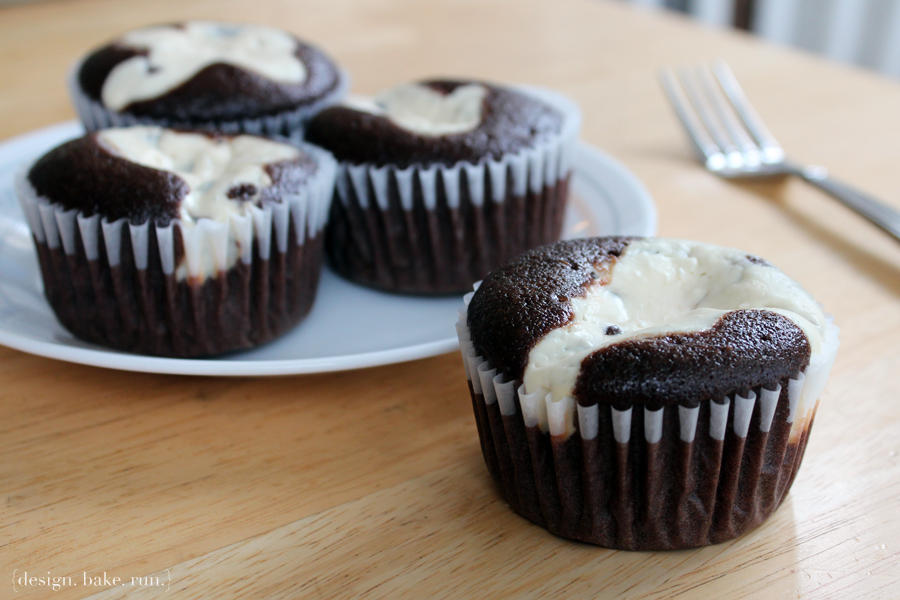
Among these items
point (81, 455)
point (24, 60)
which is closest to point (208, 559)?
point (81, 455)

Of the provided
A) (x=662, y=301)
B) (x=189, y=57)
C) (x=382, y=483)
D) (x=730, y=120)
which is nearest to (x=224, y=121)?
(x=189, y=57)

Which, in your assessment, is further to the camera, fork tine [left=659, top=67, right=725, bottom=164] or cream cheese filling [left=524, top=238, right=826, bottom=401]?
fork tine [left=659, top=67, right=725, bottom=164]

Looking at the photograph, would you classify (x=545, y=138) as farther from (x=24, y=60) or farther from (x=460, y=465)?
(x=24, y=60)

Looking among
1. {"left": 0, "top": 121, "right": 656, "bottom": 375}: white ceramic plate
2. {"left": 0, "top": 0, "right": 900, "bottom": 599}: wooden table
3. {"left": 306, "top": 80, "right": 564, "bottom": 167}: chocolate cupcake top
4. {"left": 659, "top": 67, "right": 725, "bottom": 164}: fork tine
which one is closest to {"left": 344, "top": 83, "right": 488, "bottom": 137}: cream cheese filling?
{"left": 306, "top": 80, "right": 564, "bottom": 167}: chocolate cupcake top

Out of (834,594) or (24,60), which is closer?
(834,594)

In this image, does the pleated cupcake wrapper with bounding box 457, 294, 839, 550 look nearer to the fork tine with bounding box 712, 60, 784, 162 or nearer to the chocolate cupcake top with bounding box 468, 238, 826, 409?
the chocolate cupcake top with bounding box 468, 238, 826, 409

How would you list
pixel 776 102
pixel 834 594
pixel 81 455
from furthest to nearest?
1. pixel 776 102
2. pixel 81 455
3. pixel 834 594
